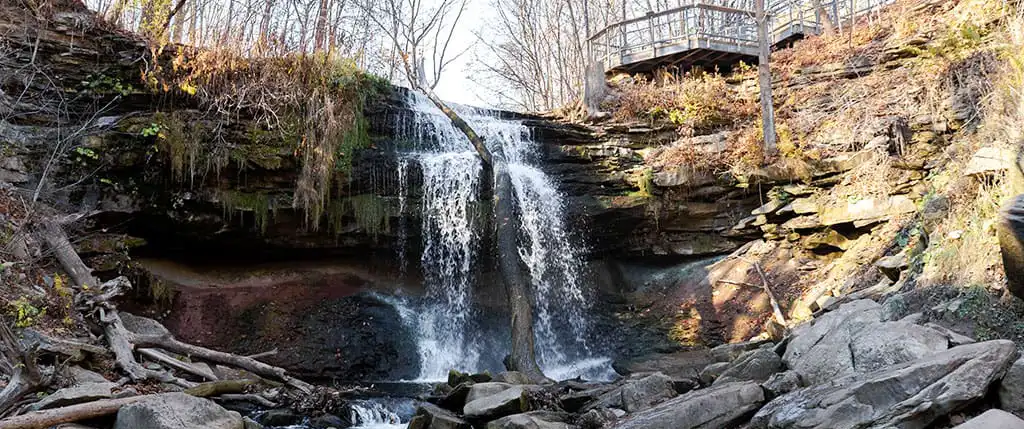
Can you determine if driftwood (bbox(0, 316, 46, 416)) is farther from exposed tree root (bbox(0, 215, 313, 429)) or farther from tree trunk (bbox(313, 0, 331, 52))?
tree trunk (bbox(313, 0, 331, 52))

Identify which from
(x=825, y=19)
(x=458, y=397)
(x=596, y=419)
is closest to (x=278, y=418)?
(x=458, y=397)

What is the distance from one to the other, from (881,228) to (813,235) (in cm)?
130

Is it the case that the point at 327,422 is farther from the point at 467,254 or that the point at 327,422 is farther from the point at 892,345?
the point at 892,345

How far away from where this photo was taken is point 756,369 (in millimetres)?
6031

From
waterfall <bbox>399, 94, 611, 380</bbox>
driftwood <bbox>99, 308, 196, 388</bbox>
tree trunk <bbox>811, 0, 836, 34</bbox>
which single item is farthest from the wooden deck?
driftwood <bbox>99, 308, 196, 388</bbox>

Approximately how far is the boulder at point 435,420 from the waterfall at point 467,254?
177 inches

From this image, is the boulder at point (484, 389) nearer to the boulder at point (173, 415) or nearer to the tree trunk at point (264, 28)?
the boulder at point (173, 415)

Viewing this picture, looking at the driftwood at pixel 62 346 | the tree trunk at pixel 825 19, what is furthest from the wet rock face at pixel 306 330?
the tree trunk at pixel 825 19

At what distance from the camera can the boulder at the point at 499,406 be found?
6.37 meters

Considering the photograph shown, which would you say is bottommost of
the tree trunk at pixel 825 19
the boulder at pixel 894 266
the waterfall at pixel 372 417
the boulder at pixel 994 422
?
the waterfall at pixel 372 417

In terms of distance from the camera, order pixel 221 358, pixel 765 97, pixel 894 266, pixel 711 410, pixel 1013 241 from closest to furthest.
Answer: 1. pixel 1013 241
2. pixel 711 410
3. pixel 894 266
4. pixel 221 358
5. pixel 765 97

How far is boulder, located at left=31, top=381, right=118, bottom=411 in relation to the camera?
539cm

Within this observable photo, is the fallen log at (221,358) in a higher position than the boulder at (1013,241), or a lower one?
lower

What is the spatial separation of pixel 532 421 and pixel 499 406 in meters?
0.76
